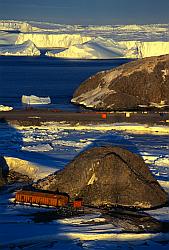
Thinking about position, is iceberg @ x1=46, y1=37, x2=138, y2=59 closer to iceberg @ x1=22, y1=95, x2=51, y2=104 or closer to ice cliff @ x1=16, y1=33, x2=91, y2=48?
ice cliff @ x1=16, y1=33, x2=91, y2=48

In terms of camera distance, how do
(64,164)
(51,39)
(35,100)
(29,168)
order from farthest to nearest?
(51,39)
(35,100)
(64,164)
(29,168)

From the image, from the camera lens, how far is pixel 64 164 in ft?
81.3

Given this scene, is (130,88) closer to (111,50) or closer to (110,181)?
(110,181)

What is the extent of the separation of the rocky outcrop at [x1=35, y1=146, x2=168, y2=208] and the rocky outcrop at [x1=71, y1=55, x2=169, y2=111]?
2154 cm

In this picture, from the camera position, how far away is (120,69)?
48.0 metres

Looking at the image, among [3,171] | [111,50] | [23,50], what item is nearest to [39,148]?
[3,171]

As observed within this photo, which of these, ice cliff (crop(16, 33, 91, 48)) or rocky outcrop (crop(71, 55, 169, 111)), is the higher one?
ice cliff (crop(16, 33, 91, 48))

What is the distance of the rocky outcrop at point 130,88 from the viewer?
43.8 m

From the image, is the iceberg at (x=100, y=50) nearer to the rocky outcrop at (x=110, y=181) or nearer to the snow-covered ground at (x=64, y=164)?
the snow-covered ground at (x=64, y=164)

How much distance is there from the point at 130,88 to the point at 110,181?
2584 centimetres

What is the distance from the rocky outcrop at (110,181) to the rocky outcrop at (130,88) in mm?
21541

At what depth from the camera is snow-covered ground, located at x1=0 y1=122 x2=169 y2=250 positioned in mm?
16281

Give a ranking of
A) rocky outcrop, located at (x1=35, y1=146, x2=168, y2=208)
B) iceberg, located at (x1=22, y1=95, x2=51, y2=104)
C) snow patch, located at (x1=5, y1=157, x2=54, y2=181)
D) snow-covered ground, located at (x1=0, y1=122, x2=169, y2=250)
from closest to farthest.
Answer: snow-covered ground, located at (x1=0, y1=122, x2=169, y2=250), rocky outcrop, located at (x1=35, y1=146, x2=168, y2=208), snow patch, located at (x1=5, y1=157, x2=54, y2=181), iceberg, located at (x1=22, y1=95, x2=51, y2=104)

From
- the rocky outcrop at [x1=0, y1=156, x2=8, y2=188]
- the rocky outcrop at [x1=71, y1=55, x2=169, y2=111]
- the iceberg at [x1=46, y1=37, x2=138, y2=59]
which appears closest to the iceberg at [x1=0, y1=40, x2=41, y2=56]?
the iceberg at [x1=46, y1=37, x2=138, y2=59]
